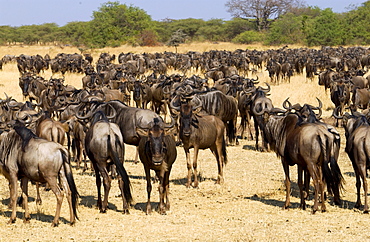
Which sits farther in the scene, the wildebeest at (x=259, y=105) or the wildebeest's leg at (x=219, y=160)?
the wildebeest at (x=259, y=105)

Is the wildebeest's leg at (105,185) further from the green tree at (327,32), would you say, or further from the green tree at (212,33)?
the green tree at (212,33)

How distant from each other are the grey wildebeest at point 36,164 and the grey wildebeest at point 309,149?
3.73 meters

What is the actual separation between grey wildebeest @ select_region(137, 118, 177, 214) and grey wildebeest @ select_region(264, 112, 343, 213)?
198 cm

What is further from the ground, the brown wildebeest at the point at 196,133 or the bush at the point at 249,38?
the bush at the point at 249,38

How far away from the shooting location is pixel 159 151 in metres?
8.92

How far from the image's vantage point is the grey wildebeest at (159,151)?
893cm

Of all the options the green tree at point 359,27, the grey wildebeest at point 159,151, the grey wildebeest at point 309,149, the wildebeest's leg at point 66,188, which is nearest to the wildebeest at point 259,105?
the grey wildebeest at point 309,149

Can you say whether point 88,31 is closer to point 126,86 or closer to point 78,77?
point 78,77

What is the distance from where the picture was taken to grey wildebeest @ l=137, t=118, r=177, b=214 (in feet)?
29.3

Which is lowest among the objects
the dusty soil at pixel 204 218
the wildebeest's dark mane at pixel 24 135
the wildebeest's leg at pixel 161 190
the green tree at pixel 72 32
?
the dusty soil at pixel 204 218

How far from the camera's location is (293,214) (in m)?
9.48

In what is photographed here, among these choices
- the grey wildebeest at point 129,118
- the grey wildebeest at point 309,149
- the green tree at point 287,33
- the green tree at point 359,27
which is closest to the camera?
the grey wildebeest at point 309,149

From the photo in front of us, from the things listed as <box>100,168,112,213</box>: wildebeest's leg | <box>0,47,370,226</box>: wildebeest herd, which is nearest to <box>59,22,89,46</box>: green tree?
<box>0,47,370,226</box>: wildebeest herd

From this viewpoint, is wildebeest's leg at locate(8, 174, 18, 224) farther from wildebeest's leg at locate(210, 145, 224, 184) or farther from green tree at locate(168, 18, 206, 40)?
green tree at locate(168, 18, 206, 40)
